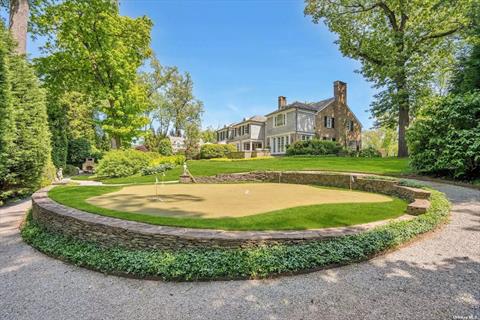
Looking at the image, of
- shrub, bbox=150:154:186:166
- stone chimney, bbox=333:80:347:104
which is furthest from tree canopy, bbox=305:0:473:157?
shrub, bbox=150:154:186:166

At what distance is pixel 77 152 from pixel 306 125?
23632 mm

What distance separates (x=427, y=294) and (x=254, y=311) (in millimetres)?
1943

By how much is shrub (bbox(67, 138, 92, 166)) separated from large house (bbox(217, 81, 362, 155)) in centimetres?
1906

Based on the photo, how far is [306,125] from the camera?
27891mm

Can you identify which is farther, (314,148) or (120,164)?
(314,148)

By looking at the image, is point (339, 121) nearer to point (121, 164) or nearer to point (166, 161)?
point (166, 161)

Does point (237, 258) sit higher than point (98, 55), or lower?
lower

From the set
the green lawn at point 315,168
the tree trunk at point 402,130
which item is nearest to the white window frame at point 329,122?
the tree trunk at point 402,130

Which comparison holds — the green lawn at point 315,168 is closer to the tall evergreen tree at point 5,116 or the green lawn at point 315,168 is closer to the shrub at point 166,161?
the shrub at point 166,161

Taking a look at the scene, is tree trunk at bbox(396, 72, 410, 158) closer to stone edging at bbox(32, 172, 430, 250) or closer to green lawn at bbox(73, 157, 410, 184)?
green lawn at bbox(73, 157, 410, 184)

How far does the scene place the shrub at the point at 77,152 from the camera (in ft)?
76.5

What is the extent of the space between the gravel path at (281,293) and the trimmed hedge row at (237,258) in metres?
0.12

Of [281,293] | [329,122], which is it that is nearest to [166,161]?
[281,293]

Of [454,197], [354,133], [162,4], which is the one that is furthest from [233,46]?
[354,133]
